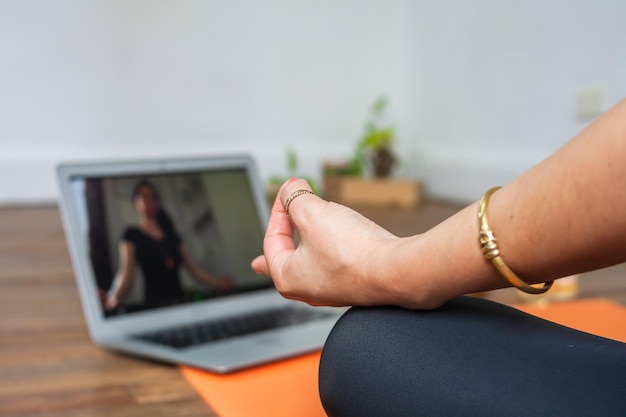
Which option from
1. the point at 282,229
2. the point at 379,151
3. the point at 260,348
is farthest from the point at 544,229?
the point at 379,151

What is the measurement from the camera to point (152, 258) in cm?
127

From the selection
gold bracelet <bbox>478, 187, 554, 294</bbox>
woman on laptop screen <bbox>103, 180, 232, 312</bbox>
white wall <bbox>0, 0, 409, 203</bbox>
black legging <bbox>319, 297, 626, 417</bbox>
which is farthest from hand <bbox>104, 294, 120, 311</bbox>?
white wall <bbox>0, 0, 409, 203</bbox>

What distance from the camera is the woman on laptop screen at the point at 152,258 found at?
48.9 inches

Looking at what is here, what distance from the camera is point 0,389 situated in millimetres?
1030

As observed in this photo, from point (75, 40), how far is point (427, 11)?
158 centimetres

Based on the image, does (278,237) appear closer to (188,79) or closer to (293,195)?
(293,195)

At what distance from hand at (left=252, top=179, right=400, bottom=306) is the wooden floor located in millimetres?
278

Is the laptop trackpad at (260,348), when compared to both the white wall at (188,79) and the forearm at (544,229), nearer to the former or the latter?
the forearm at (544,229)

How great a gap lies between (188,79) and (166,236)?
2271 mm

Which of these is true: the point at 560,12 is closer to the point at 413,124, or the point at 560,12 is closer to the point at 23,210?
the point at 413,124

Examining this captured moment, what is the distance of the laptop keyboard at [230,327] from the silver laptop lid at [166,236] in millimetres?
33

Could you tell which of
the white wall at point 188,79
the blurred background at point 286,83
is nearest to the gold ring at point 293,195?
the blurred background at point 286,83

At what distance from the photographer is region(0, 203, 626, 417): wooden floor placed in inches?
38.5

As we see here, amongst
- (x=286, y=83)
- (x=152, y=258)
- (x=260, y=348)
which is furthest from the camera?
(x=286, y=83)
